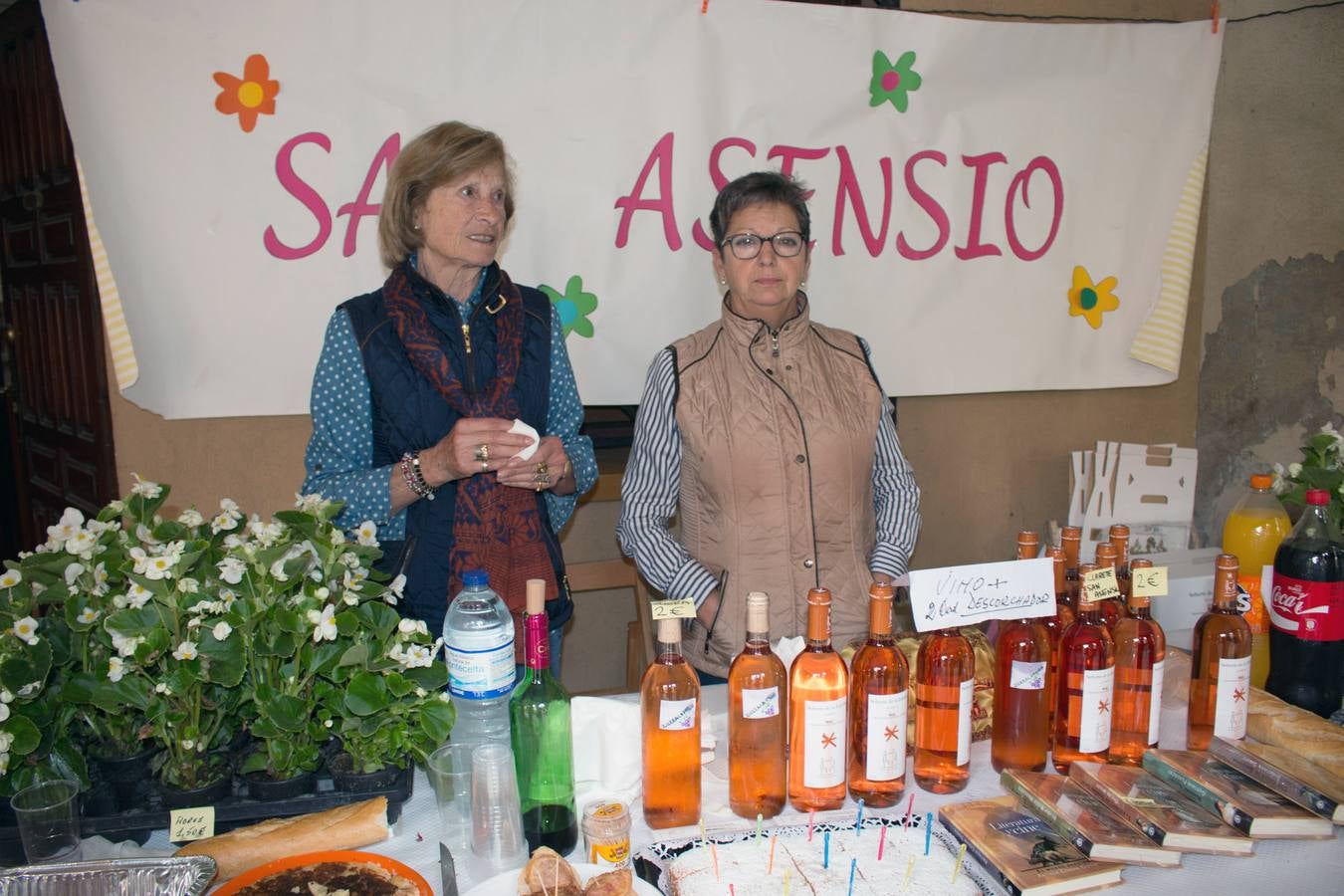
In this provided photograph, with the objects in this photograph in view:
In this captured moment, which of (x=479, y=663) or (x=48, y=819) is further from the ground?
(x=479, y=663)

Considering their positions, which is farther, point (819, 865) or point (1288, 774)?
point (1288, 774)

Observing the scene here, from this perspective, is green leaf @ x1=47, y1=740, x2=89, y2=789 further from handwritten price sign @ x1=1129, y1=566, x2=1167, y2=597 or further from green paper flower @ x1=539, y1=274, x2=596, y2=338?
green paper flower @ x1=539, y1=274, x2=596, y2=338

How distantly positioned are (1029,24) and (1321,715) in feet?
6.54

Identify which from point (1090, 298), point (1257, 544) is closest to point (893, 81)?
point (1090, 298)

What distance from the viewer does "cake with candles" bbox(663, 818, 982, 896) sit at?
1.01 meters

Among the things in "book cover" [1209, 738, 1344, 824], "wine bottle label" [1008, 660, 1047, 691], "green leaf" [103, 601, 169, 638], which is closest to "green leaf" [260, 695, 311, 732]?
"green leaf" [103, 601, 169, 638]

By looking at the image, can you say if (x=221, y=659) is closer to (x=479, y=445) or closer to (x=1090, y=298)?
(x=479, y=445)

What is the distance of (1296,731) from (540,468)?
120 cm

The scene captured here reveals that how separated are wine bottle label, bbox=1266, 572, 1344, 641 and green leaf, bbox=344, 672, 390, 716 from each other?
1305mm

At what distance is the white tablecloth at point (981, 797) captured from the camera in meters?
1.04

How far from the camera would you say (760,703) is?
3.61 ft

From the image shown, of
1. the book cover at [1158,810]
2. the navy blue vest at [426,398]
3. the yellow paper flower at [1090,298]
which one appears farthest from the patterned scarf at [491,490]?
the yellow paper flower at [1090,298]

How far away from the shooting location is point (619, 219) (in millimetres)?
2375

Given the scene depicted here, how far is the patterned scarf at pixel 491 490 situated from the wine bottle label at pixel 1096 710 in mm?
924
